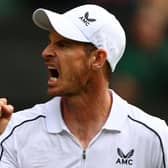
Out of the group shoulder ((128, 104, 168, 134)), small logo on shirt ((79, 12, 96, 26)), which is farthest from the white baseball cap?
shoulder ((128, 104, 168, 134))

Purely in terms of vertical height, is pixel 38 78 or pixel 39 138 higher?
pixel 39 138

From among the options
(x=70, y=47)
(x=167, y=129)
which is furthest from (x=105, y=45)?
(x=167, y=129)

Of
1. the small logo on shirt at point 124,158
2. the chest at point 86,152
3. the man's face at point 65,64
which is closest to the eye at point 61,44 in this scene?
the man's face at point 65,64

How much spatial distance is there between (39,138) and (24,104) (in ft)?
13.1

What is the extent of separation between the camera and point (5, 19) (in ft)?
34.3

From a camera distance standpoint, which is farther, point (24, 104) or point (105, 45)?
point (24, 104)

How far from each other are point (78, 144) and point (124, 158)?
0.26 metres

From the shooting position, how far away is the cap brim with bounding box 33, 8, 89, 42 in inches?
233

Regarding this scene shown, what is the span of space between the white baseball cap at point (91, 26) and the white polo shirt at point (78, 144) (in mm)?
409

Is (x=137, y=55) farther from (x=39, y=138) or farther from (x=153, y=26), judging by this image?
(x=39, y=138)

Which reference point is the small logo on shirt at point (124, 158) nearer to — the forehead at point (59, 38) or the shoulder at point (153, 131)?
the shoulder at point (153, 131)

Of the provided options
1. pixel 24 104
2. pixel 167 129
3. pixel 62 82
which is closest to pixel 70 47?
pixel 62 82

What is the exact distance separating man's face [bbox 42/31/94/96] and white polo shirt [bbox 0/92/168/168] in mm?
209

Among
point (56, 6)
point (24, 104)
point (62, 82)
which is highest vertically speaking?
point (62, 82)
